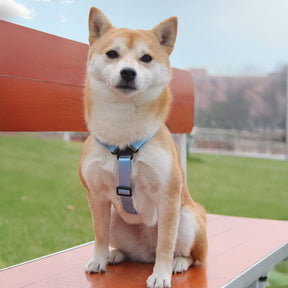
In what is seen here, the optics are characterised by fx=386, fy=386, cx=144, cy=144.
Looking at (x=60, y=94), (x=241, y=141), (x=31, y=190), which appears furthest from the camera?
(x=241, y=141)

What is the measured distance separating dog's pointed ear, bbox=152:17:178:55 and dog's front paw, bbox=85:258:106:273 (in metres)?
0.68

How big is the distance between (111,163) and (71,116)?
466 millimetres

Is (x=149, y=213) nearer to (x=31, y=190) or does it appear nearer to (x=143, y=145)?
(x=143, y=145)

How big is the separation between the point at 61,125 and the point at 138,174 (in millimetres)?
497

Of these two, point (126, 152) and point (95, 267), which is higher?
point (126, 152)

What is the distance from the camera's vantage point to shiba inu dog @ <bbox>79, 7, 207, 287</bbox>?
105 centimetres

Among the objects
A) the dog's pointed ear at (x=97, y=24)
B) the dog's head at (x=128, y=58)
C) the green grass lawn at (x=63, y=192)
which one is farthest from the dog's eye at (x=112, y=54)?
the green grass lawn at (x=63, y=192)

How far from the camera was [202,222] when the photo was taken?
128cm

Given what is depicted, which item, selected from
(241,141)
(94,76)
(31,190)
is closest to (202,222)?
(94,76)

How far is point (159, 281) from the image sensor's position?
3.50ft

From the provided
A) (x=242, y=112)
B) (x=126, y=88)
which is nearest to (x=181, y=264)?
(x=126, y=88)

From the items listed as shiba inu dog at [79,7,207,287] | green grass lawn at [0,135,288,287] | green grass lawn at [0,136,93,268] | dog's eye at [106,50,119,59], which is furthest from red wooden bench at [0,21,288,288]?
green grass lawn at [0,136,93,268]

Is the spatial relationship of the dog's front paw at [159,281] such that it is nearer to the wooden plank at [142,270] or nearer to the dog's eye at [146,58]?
the wooden plank at [142,270]

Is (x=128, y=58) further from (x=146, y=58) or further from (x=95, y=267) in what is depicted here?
(x=95, y=267)
